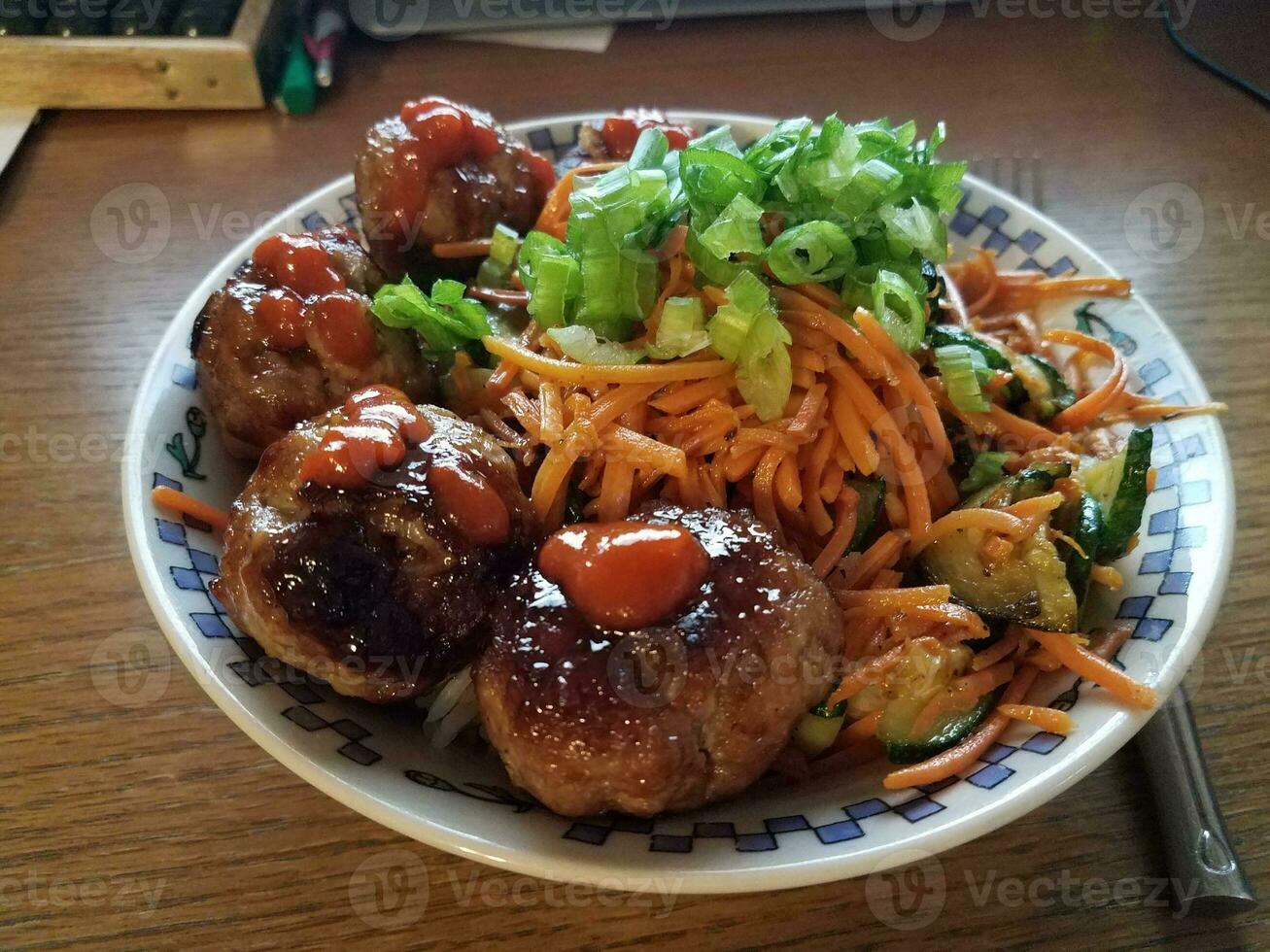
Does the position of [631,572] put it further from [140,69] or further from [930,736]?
[140,69]

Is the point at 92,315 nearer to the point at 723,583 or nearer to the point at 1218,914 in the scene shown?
the point at 723,583

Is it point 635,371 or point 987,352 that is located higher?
point 987,352

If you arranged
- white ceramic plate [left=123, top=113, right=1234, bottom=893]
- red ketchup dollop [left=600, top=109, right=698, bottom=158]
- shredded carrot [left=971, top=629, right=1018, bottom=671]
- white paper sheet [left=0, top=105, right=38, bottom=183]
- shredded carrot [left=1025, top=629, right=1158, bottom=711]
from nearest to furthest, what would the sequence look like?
white ceramic plate [left=123, top=113, right=1234, bottom=893]
shredded carrot [left=1025, top=629, right=1158, bottom=711]
shredded carrot [left=971, top=629, right=1018, bottom=671]
red ketchup dollop [left=600, top=109, right=698, bottom=158]
white paper sheet [left=0, top=105, right=38, bottom=183]

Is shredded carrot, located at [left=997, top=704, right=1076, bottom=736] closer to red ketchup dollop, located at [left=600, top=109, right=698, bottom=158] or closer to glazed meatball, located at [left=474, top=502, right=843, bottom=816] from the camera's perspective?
glazed meatball, located at [left=474, top=502, right=843, bottom=816]

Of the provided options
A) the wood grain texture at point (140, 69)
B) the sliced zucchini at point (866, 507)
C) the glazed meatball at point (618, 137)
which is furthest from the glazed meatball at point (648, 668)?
the wood grain texture at point (140, 69)

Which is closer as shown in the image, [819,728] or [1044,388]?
[819,728]

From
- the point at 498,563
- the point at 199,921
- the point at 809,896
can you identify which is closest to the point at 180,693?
the point at 199,921

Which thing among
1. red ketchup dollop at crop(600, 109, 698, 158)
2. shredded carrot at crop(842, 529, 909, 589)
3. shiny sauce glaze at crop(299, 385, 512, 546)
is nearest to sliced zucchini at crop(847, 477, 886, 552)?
shredded carrot at crop(842, 529, 909, 589)

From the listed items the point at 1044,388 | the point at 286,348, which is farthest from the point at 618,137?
the point at 1044,388
